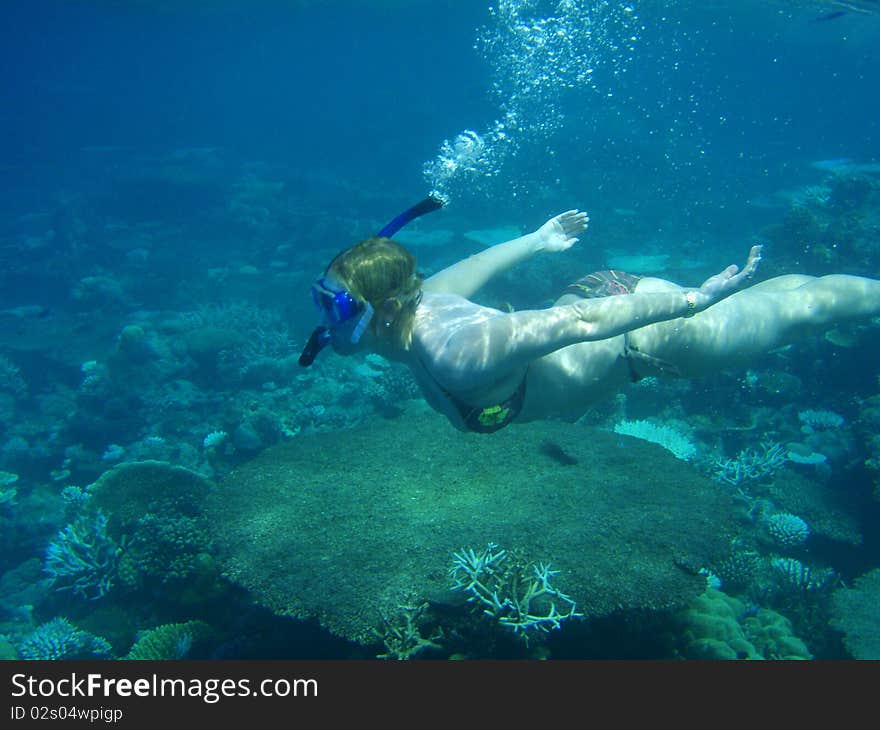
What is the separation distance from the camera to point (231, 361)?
12.6 meters

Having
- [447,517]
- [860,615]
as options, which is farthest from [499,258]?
[860,615]

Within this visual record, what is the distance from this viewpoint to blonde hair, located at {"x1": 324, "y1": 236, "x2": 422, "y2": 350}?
9.50 feet

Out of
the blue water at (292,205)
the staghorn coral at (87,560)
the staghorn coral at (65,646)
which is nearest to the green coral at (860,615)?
the blue water at (292,205)

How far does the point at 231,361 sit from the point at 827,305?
1213 centimetres

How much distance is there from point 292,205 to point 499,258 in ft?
85.2

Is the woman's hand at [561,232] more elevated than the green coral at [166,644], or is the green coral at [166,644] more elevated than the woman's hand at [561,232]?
the woman's hand at [561,232]

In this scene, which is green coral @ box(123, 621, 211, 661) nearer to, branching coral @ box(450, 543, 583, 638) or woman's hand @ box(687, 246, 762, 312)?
branching coral @ box(450, 543, 583, 638)

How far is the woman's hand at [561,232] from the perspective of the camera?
476 centimetres

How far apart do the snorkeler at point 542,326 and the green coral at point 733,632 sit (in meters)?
2.50

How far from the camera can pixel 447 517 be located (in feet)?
16.1

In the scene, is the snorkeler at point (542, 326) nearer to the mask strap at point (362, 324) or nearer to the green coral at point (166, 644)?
the mask strap at point (362, 324)

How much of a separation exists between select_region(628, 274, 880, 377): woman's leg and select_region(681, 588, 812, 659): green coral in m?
2.49

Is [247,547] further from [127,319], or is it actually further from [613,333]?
[127,319]

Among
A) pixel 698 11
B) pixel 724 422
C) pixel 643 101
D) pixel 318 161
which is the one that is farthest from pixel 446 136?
pixel 724 422
